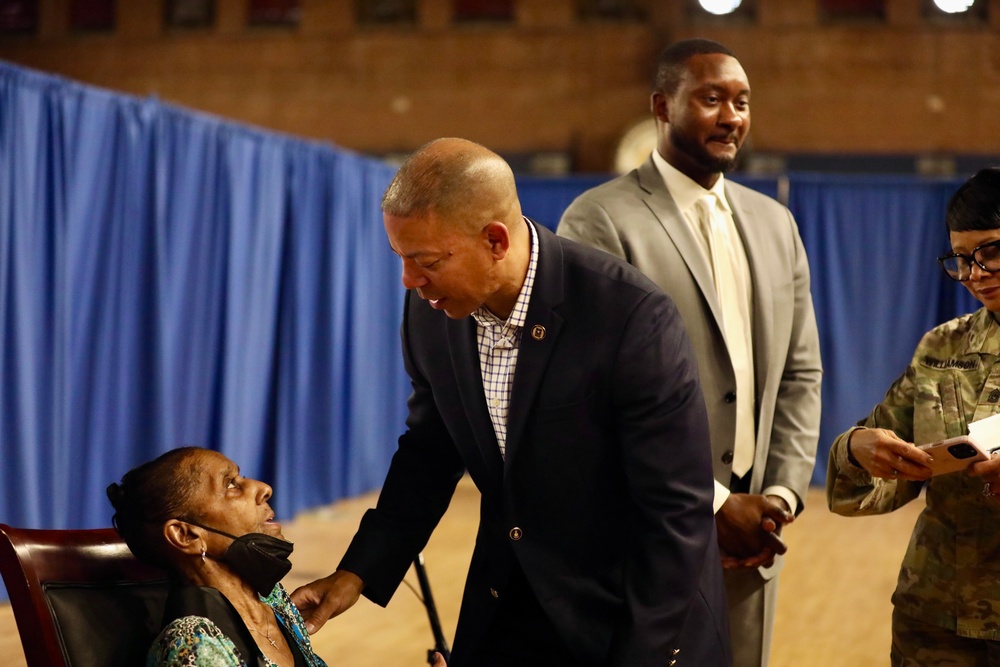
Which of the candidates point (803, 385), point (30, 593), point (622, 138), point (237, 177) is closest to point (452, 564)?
point (237, 177)

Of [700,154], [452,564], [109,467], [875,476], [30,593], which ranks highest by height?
[700,154]

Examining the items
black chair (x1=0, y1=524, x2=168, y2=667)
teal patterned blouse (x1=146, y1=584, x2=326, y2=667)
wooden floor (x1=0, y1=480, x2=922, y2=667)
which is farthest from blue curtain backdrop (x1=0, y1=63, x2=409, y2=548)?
teal patterned blouse (x1=146, y1=584, x2=326, y2=667)


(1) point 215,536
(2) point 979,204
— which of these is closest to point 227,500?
(1) point 215,536

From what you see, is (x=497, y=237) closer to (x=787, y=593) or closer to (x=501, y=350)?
(x=501, y=350)

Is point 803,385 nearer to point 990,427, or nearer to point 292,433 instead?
point 990,427

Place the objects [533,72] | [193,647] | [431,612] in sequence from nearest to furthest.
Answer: [193,647]
[431,612]
[533,72]

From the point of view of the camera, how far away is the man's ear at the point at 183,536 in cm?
181

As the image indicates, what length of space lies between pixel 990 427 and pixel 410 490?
3.05 feet

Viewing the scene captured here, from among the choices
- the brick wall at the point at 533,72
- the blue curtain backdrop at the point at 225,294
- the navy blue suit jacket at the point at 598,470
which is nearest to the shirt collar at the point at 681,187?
the navy blue suit jacket at the point at 598,470

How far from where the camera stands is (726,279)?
2152 millimetres

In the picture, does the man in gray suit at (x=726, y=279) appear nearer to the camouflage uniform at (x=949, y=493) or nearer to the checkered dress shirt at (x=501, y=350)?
the camouflage uniform at (x=949, y=493)

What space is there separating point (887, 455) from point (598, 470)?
0.54m

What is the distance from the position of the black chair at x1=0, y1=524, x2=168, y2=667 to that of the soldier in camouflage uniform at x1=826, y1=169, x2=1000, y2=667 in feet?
4.09

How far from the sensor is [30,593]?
1.66 metres
